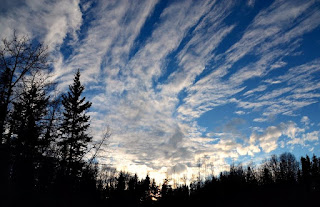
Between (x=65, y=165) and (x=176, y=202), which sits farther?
(x=176, y=202)

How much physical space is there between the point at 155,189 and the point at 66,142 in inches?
457

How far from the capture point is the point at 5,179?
1141cm

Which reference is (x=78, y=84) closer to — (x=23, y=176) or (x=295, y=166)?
(x=23, y=176)

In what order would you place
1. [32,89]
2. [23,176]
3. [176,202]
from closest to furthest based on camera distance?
[32,89]
[23,176]
[176,202]

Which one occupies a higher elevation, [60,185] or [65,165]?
[65,165]

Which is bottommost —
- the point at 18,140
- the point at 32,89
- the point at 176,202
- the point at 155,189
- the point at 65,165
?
the point at 176,202

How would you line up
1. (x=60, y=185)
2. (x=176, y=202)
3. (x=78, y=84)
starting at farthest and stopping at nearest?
(x=176, y=202) → (x=78, y=84) → (x=60, y=185)

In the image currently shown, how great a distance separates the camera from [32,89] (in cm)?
1312

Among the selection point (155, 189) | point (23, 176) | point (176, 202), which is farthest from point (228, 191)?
point (23, 176)

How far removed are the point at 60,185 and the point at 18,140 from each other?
6980 mm

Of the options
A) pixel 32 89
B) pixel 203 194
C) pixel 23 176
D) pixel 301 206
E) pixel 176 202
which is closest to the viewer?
pixel 32 89

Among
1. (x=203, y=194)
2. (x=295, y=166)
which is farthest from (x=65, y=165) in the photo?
(x=295, y=166)

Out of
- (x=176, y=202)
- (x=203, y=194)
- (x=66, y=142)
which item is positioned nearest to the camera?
(x=66, y=142)

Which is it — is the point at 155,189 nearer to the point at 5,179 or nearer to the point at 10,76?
the point at 5,179
